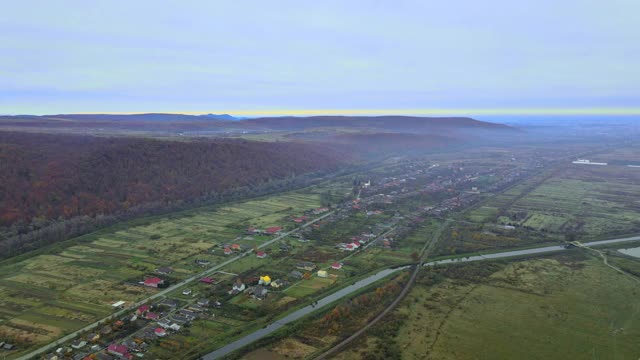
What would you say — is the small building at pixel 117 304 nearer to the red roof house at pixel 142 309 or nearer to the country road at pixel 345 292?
the red roof house at pixel 142 309

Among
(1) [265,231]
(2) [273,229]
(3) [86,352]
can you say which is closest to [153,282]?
(3) [86,352]

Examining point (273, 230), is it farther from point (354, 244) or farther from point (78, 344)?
point (78, 344)

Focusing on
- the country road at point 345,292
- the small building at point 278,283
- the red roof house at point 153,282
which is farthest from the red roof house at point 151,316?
the small building at point 278,283

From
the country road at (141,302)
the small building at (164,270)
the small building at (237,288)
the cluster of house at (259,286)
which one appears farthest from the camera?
the small building at (164,270)

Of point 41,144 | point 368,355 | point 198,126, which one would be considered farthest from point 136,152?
point 198,126

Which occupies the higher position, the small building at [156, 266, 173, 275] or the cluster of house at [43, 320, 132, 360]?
the small building at [156, 266, 173, 275]

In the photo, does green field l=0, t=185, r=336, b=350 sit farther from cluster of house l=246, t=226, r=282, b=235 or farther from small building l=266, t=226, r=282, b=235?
small building l=266, t=226, r=282, b=235

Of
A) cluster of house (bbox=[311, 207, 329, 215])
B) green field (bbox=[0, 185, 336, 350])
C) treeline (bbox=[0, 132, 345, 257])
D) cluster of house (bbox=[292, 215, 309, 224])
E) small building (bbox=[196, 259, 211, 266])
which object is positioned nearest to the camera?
green field (bbox=[0, 185, 336, 350])

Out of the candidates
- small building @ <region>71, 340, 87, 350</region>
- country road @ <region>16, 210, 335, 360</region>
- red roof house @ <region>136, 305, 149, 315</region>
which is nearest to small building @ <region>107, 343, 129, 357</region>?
small building @ <region>71, 340, 87, 350</region>
